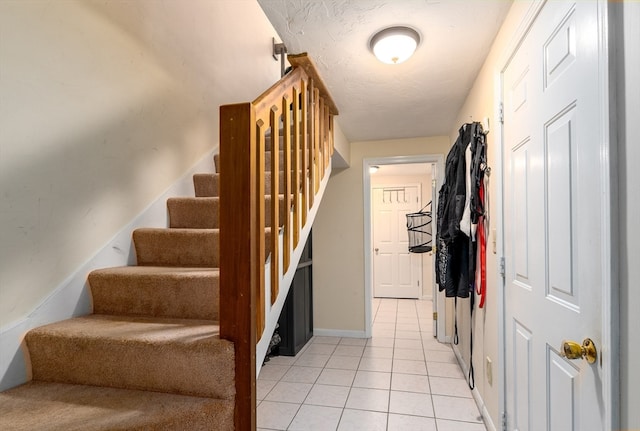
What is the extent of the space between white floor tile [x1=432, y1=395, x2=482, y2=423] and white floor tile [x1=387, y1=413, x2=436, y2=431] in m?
0.11

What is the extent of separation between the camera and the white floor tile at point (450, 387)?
246 cm

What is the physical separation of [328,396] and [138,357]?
67.5 inches

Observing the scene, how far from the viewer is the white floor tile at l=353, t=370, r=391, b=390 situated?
8.51 feet

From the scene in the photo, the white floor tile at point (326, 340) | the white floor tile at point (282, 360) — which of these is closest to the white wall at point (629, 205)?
the white floor tile at point (282, 360)

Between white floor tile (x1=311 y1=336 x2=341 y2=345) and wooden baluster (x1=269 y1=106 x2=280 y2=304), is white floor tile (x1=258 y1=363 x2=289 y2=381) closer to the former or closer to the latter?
white floor tile (x1=311 y1=336 x2=341 y2=345)

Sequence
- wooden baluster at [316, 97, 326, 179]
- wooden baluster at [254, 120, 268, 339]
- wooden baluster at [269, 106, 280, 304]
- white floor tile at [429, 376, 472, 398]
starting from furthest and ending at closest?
white floor tile at [429, 376, 472, 398], wooden baluster at [316, 97, 326, 179], wooden baluster at [269, 106, 280, 304], wooden baluster at [254, 120, 268, 339]

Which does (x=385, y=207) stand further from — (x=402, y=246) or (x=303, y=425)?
(x=303, y=425)

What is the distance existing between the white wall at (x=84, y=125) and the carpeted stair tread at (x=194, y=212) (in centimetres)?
9

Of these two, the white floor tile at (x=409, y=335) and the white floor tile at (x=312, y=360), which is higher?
the white floor tile at (x=312, y=360)

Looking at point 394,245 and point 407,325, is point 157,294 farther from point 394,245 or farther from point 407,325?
point 394,245

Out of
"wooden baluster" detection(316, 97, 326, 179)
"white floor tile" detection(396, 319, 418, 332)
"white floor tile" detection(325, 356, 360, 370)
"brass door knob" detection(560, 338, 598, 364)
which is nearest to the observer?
"brass door knob" detection(560, 338, 598, 364)

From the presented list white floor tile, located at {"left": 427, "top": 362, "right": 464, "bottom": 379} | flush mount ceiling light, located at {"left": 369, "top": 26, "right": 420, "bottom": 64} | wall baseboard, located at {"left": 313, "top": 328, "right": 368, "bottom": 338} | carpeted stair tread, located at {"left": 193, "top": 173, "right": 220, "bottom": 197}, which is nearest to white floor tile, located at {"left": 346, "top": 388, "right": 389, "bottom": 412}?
white floor tile, located at {"left": 427, "top": 362, "right": 464, "bottom": 379}

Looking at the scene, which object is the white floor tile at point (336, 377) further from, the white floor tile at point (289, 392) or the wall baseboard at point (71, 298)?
the wall baseboard at point (71, 298)

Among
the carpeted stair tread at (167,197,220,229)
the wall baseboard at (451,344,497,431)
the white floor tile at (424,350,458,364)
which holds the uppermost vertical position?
the carpeted stair tread at (167,197,220,229)
